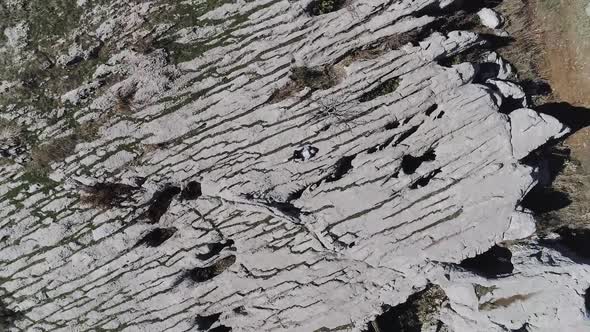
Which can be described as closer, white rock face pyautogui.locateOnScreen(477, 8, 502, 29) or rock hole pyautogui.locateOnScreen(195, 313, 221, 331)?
white rock face pyautogui.locateOnScreen(477, 8, 502, 29)

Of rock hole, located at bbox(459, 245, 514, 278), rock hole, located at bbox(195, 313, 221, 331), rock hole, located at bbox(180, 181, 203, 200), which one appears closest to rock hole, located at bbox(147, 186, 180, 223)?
rock hole, located at bbox(180, 181, 203, 200)

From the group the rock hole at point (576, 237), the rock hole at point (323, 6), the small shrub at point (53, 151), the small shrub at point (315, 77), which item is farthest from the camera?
the rock hole at point (576, 237)

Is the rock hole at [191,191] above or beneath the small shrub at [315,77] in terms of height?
beneath

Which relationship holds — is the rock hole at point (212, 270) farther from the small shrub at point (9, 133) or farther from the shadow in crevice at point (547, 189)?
the shadow in crevice at point (547, 189)

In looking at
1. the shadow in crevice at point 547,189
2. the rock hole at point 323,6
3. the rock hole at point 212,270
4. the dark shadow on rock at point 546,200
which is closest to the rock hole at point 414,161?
the shadow in crevice at point 547,189

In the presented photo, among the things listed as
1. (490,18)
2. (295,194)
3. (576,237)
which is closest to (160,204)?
(295,194)

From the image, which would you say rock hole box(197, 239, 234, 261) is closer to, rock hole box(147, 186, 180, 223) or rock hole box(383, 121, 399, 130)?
rock hole box(147, 186, 180, 223)
